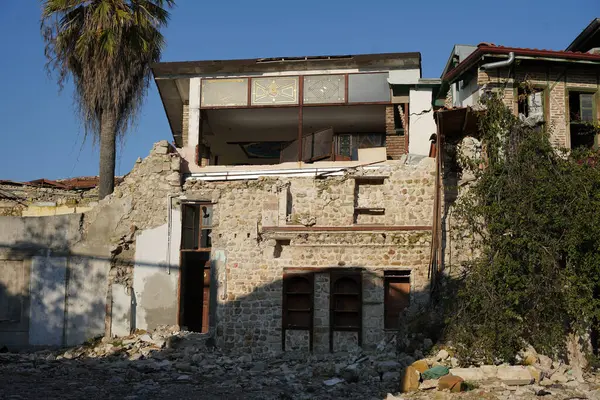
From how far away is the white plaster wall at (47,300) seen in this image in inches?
807

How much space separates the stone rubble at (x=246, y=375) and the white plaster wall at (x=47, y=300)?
66 cm

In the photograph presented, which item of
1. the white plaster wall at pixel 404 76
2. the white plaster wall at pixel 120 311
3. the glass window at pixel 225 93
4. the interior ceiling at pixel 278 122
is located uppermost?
the white plaster wall at pixel 404 76

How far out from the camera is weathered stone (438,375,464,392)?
13844 millimetres

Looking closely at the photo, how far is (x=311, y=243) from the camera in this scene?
765 inches

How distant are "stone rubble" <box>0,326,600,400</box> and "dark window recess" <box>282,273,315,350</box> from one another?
0.80 metres

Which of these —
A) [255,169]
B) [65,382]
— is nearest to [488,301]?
[255,169]

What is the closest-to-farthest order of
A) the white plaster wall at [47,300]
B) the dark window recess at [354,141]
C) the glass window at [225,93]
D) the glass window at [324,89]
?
the white plaster wall at [47,300] → the glass window at [324,89] → the glass window at [225,93] → the dark window recess at [354,141]

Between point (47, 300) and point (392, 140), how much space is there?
1082 centimetres

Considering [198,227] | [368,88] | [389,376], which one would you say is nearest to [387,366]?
[389,376]

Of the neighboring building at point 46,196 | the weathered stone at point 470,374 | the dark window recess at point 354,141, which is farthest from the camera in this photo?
the neighboring building at point 46,196

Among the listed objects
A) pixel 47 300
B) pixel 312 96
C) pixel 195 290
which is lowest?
pixel 47 300

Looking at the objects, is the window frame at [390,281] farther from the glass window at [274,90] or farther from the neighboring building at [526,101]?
the glass window at [274,90]

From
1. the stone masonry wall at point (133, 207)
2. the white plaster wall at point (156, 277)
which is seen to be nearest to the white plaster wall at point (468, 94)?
the stone masonry wall at point (133, 207)

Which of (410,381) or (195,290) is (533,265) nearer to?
(410,381)
